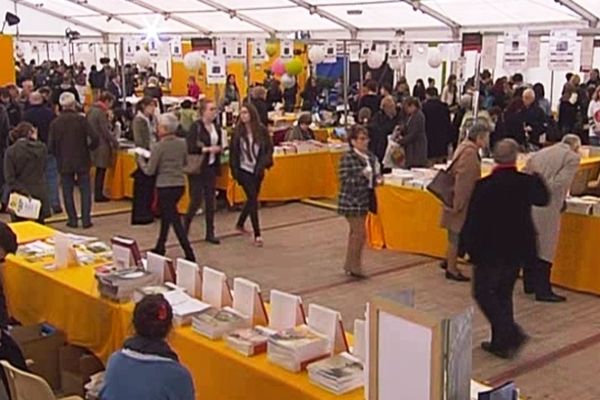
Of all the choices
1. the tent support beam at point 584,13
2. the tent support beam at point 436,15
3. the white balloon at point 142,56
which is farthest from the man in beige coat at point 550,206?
the tent support beam at point 436,15

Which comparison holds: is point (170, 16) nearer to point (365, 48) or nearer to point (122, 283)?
point (365, 48)

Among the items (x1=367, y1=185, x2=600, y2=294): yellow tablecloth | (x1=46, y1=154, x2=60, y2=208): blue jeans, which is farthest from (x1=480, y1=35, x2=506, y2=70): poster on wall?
(x1=46, y1=154, x2=60, y2=208): blue jeans

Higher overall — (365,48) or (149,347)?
(365,48)

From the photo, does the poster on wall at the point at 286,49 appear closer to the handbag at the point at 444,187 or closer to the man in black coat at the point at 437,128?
the man in black coat at the point at 437,128

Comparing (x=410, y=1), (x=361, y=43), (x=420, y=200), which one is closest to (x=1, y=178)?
(x=420, y=200)

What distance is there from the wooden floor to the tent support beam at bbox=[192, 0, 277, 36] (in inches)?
422

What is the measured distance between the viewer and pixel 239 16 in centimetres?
1961

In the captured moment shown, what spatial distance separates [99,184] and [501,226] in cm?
615

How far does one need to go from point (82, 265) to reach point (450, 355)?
296 cm

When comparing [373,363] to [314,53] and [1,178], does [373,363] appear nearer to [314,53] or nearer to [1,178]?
[1,178]

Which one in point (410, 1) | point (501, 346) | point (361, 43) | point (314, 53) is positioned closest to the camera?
point (501, 346)

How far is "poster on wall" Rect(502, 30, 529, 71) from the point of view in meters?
8.41

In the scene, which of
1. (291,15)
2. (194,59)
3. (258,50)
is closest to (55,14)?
(291,15)

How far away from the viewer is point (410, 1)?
15.7 metres
